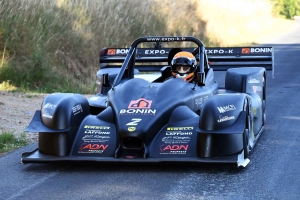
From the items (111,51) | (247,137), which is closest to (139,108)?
(247,137)

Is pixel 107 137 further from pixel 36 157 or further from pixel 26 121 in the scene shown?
pixel 26 121

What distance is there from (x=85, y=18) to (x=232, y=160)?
41.4 feet

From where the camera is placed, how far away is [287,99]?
13.8 metres

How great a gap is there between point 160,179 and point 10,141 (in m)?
3.24

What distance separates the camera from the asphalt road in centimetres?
685

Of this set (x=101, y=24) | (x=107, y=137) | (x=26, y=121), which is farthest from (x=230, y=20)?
(x=107, y=137)

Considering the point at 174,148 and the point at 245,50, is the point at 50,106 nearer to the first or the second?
the point at 174,148

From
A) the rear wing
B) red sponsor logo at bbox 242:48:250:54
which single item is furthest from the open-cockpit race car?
red sponsor logo at bbox 242:48:250:54

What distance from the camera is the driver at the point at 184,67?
31.5 ft

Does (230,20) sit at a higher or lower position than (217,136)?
higher

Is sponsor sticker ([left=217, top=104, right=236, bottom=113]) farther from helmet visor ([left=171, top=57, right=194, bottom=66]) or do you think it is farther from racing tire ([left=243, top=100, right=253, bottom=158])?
helmet visor ([left=171, top=57, right=194, bottom=66])

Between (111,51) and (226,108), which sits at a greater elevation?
(111,51)

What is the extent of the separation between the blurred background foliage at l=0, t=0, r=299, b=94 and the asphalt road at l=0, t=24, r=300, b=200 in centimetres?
670

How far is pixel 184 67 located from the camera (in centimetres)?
962
